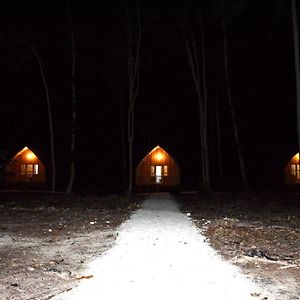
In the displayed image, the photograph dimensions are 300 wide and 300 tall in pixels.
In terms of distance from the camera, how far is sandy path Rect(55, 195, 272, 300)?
5.41 meters

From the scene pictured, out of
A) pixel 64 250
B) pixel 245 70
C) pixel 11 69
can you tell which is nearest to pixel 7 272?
pixel 64 250

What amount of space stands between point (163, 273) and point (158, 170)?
30317 mm

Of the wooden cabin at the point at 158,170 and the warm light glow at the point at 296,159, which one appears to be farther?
the warm light glow at the point at 296,159

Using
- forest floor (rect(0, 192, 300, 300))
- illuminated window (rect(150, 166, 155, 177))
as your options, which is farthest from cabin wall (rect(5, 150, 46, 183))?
forest floor (rect(0, 192, 300, 300))

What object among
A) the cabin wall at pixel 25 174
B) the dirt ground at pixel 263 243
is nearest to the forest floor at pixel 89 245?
the dirt ground at pixel 263 243

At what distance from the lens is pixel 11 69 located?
98.3ft

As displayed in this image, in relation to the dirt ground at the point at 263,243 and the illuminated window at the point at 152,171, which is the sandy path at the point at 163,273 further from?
the illuminated window at the point at 152,171

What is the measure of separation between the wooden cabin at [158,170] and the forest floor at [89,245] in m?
20.8

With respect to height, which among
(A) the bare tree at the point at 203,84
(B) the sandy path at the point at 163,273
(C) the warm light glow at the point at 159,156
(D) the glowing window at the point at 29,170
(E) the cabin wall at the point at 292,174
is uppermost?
(A) the bare tree at the point at 203,84

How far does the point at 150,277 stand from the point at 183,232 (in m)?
4.21

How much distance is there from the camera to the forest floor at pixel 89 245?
6.08 meters

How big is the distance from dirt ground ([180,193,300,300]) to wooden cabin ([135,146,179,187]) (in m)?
20.8

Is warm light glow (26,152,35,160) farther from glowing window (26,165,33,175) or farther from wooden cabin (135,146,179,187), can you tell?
wooden cabin (135,146,179,187)

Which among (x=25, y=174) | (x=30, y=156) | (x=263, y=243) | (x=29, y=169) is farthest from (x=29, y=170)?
(x=263, y=243)
